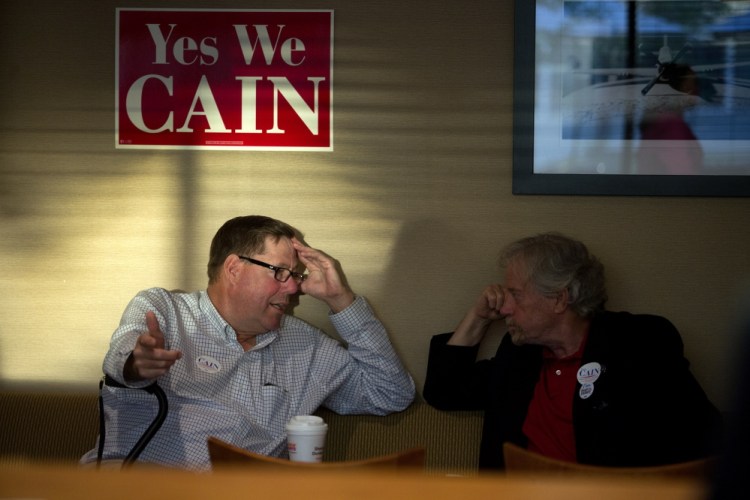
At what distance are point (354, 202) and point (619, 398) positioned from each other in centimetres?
130

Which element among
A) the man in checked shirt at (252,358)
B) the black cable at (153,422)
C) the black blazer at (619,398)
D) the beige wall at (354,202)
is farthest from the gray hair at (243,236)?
the black blazer at (619,398)

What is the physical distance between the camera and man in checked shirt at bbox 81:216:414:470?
129 inches

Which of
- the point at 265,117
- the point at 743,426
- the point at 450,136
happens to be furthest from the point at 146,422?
the point at 743,426

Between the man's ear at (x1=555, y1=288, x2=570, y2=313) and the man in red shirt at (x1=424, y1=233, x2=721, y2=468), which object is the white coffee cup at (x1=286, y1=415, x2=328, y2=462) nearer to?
the man in red shirt at (x1=424, y1=233, x2=721, y2=468)

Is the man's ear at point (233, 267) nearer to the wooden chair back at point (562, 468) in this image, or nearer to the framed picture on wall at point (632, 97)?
the framed picture on wall at point (632, 97)

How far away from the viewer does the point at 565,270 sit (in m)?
3.33

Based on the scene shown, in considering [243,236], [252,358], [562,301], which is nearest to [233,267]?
[243,236]

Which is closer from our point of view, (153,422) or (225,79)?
(153,422)

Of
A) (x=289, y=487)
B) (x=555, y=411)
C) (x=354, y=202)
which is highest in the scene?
(x=354, y=202)

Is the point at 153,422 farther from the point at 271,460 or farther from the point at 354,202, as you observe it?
the point at 354,202

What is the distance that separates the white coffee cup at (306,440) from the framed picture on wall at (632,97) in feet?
4.55

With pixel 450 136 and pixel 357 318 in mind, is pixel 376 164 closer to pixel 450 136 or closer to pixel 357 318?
pixel 450 136

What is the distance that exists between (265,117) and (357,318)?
3.00ft

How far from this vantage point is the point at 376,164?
145 inches
